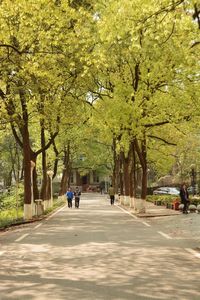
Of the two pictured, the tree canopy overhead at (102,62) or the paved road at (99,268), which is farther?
the tree canopy overhead at (102,62)

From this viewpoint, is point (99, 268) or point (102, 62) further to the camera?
point (102, 62)

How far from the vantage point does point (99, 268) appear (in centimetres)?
1027

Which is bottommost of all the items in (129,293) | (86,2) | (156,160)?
(129,293)

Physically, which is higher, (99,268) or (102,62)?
(102,62)

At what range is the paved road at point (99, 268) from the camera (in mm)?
8023

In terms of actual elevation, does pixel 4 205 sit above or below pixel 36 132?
below

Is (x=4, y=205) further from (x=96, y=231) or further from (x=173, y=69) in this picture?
(x=96, y=231)

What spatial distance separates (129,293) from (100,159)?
6700cm

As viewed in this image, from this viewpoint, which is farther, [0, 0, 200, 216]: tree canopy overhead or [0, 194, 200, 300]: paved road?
[0, 0, 200, 216]: tree canopy overhead

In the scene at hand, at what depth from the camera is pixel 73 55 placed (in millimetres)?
20734

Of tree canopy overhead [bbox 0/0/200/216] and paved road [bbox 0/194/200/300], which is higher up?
tree canopy overhead [bbox 0/0/200/216]

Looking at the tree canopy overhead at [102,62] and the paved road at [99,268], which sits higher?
the tree canopy overhead at [102,62]

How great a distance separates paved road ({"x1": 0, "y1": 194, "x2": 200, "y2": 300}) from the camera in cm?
802

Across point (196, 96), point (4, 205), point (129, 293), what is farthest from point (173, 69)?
point (129, 293)
